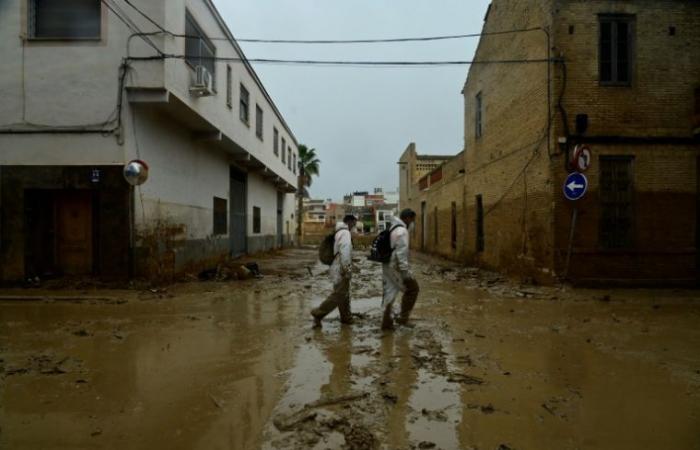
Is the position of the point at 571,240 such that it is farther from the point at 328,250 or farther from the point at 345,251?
the point at 328,250

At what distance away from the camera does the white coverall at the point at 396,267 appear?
666 cm

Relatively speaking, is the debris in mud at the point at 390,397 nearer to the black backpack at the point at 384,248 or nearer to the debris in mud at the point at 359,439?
the debris in mud at the point at 359,439

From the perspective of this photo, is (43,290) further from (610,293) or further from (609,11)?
(609,11)

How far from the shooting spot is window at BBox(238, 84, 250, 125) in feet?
56.2

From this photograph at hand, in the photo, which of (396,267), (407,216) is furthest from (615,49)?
(396,267)

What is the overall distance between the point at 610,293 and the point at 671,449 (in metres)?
7.63

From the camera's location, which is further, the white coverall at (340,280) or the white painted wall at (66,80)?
the white painted wall at (66,80)

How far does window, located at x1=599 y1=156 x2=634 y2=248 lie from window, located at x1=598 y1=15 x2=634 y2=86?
1958 millimetres

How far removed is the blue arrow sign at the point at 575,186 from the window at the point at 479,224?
19.6 ft

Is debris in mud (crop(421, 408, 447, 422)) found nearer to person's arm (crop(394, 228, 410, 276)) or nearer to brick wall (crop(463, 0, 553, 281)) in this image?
person's arm (crop(394, 228, 410, 276))

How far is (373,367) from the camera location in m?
4.82

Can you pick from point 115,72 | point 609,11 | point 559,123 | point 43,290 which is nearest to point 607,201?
point 559,123

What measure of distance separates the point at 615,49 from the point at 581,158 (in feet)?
10.0

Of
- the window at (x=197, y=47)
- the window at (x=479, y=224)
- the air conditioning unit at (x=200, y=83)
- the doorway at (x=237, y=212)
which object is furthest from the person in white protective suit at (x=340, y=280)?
the doorway at (x=237, y=212)
